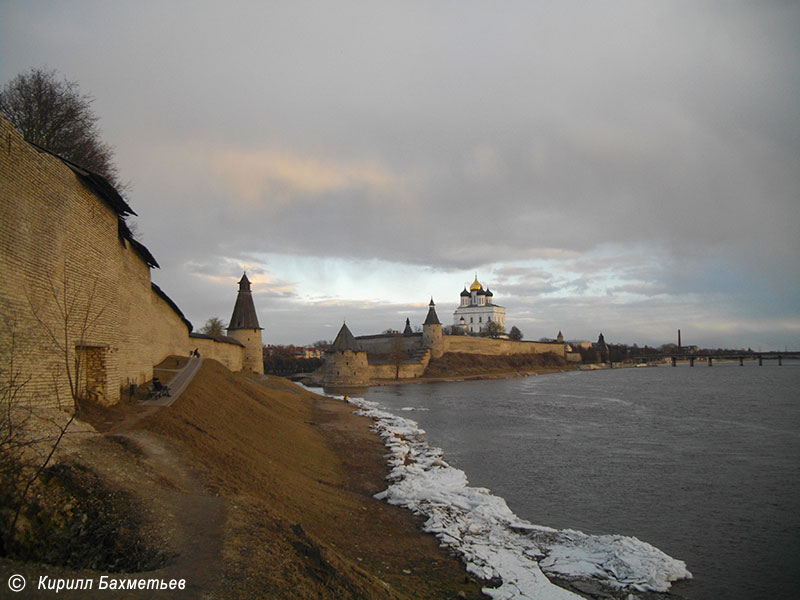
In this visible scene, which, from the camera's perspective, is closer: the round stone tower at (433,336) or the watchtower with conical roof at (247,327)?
the watchtower with conical roof at (247,327)

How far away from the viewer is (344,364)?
49594 mm

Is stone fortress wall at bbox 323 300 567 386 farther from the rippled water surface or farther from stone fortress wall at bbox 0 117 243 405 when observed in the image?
stone fortress wall at bbox 0 117 243 405

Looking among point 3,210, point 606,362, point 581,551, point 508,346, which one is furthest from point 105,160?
point 606,362

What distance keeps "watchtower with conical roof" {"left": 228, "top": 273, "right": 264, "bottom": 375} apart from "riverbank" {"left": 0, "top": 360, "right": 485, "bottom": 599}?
22.7 meters

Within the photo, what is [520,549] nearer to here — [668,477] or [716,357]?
[668,477]

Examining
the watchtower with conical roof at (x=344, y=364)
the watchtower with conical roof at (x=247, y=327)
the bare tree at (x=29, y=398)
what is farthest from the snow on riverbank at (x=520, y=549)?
the watchtower with conical roof at (x=344, y=364)

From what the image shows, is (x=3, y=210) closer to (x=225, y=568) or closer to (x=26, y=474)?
(x=26, y=474)

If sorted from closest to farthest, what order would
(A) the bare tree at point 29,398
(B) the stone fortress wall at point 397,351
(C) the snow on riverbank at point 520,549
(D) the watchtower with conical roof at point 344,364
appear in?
(A) the bare tree at point 29,398, (C) the snow on riverbank at point 520,549, (D) the watchtower with conical roof at point 344,364, (B) the stone fortress wall at point 397,351

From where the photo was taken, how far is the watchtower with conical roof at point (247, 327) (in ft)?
112

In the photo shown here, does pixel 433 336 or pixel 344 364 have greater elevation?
pixel 433 336

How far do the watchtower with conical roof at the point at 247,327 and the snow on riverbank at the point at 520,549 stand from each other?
83.6 ft

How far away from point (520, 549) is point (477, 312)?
88.1 metres

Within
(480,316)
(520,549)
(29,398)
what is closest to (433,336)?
(480,316)

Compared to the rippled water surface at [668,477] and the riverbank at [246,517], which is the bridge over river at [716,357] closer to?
the rippled water surface at [668,477]
